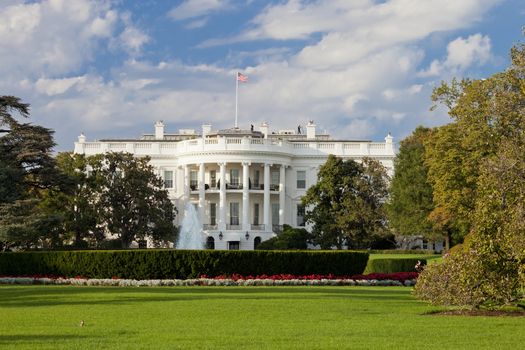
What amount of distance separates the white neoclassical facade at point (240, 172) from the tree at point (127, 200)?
43.6 feet

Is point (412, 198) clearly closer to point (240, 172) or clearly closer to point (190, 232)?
point (190, 232)

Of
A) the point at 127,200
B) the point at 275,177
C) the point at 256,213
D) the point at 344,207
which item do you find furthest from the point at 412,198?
the point at 275,177

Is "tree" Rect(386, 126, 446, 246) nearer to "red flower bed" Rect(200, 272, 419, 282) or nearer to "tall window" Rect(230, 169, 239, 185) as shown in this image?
"tall window" Rect(230, 169, 239, 185)

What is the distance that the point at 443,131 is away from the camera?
147 feet

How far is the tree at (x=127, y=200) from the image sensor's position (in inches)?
2405

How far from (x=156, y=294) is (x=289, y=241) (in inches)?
1604

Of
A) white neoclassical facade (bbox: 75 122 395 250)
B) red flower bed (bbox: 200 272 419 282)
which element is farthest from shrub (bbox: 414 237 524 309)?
white neoclassical facade (bbox: 75 122 395 250)

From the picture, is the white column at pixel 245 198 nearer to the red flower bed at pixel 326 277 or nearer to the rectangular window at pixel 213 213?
the rectangular window at pixel 213 213

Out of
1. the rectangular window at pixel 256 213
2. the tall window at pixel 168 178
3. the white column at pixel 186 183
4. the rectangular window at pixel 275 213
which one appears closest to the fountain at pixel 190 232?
the white column at pixel 186 183

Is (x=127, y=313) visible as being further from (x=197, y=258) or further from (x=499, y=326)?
(x=197, y=258)

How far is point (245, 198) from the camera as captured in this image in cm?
7531

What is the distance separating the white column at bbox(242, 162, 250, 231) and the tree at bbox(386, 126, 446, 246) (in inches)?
605

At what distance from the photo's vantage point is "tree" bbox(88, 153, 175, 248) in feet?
200

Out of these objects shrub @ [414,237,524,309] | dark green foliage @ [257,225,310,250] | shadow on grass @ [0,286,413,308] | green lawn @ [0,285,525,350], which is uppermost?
dark green foliage @ [257,225,310,250]
